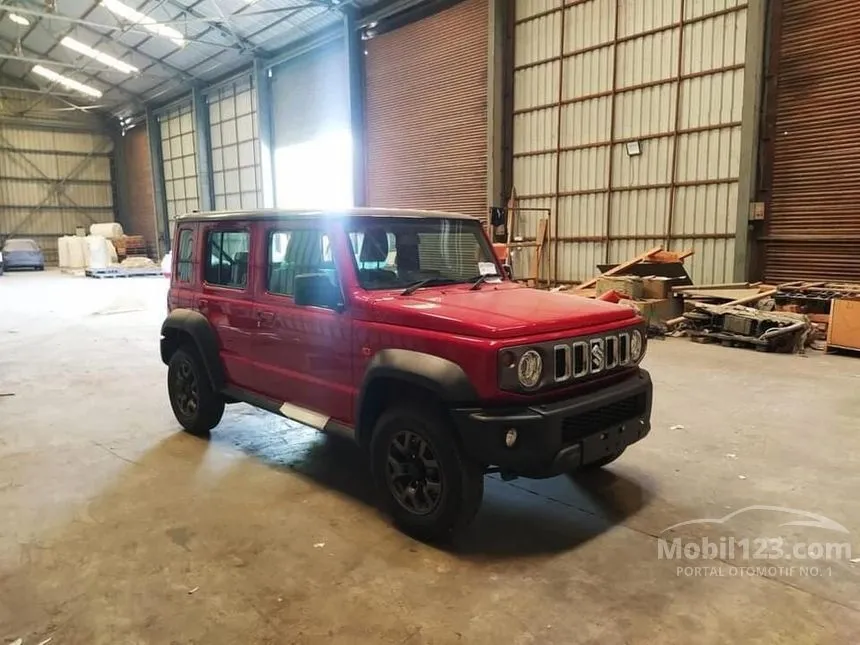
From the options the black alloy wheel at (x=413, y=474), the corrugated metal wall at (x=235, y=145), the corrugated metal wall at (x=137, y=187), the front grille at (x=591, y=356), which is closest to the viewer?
the front grille at (x=591, y=356)

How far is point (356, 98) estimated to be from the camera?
1584 cm

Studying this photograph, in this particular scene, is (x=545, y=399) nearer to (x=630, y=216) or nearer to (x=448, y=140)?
(x=630, y=216)

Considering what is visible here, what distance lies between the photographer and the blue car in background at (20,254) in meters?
24.8

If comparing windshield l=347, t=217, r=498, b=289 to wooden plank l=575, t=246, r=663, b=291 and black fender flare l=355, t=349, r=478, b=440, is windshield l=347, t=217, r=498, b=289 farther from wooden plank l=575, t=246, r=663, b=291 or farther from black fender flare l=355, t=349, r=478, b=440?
wooden plank l=575, t=246, r=663, b=291

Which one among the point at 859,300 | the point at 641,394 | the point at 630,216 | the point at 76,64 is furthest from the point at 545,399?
the point at 76,64

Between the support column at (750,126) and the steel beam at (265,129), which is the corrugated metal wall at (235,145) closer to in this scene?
the steel beam at (265,129)

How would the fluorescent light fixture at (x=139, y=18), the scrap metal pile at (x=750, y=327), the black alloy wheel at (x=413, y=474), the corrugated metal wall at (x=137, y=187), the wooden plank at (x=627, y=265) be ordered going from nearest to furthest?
the black alloy wheel at (x=413, y=474) < the scrap metal pile at (x=750, y=327) < the wooden plank at (x=627, y=265) < the fluorescent light fixture at (x=139, y=18) < the corrugated metal wall at (x=137, y=187)

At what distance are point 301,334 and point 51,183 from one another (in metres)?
30.3

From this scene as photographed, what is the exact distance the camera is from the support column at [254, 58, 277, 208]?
1909cm

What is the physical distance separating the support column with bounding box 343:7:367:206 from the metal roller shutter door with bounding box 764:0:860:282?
9.72 meters

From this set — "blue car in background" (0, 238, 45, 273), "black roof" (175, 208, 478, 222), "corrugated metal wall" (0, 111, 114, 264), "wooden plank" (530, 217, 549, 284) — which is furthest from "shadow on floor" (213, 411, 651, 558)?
"corrugated metal wall" (0, 111, 114, 264)

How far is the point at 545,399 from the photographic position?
2807 mm

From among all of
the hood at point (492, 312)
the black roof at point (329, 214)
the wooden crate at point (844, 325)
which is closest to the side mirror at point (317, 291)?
the hood at point (492, 312)

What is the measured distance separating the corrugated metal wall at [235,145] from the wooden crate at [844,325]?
54.4 feet
